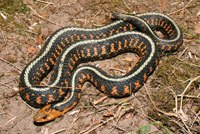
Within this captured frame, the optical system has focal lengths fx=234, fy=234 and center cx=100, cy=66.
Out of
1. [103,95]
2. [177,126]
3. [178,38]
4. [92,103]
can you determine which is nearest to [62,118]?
[92,103]

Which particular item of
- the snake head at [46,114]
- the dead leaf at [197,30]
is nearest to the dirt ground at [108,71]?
the dead leaf at [197,30]

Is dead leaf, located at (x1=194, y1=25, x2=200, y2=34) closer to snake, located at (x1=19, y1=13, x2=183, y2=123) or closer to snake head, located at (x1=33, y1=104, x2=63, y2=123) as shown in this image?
snake, located at (x1=19, y1=13, x2=183, y2=123)

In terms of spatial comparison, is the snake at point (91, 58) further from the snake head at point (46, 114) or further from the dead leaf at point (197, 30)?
the dead leaf at point (197, 30)

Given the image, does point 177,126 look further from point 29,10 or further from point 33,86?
point 29,10

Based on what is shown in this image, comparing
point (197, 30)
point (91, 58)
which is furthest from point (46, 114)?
point (197, 30)

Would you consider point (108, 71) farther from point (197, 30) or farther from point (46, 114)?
point (197, 30)

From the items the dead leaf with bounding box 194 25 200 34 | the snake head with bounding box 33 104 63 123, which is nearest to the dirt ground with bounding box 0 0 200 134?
the dead leaf with bounding box 194 25 200 34
